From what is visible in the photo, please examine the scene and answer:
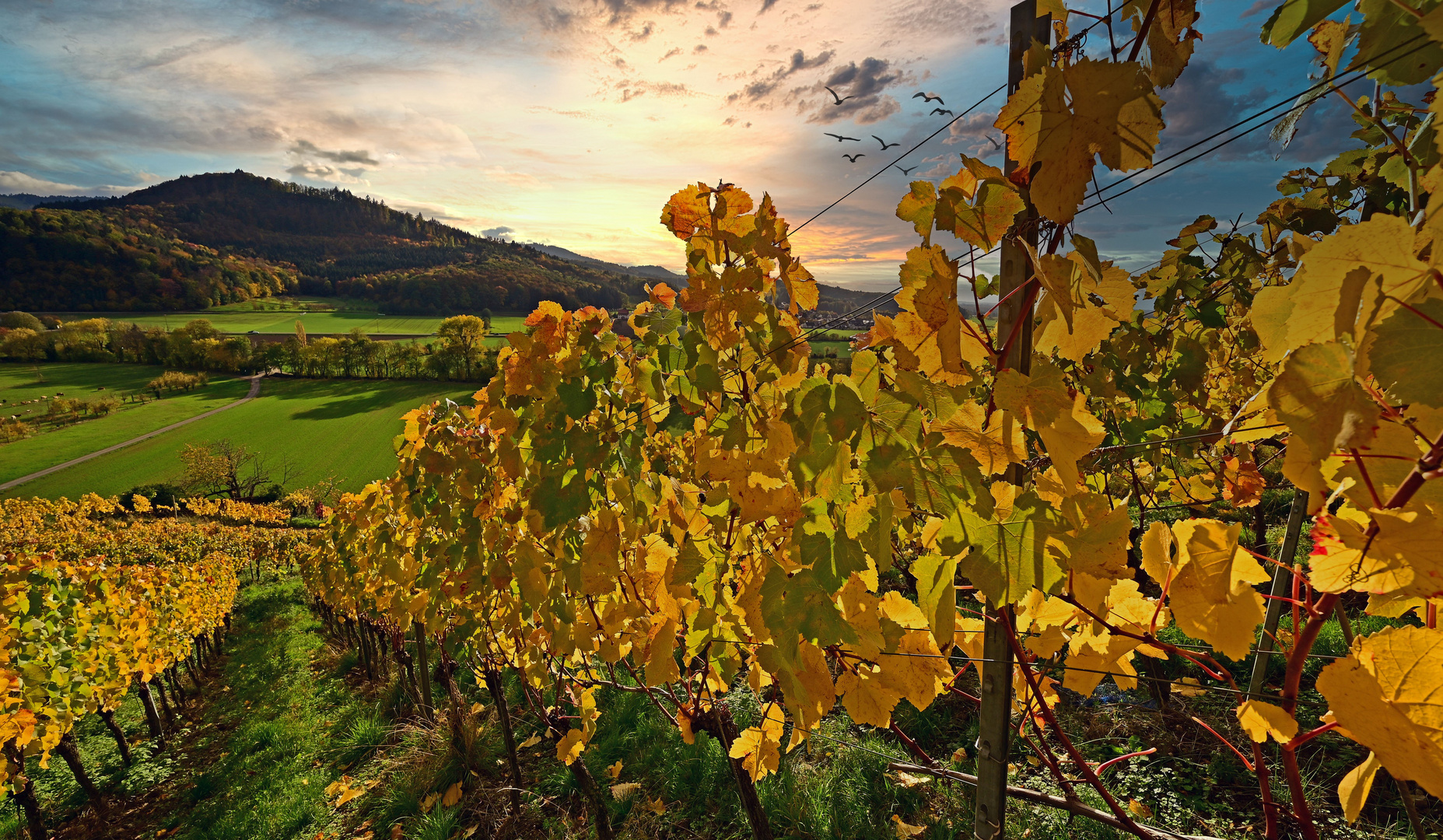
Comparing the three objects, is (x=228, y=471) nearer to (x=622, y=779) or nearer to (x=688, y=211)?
(x=622, y=779)

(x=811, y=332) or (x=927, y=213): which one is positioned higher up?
(x=927, y=213)

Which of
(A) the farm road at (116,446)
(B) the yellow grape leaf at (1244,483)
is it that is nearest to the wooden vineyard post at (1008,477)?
(B) the yellow grape leaf at (1244,483)

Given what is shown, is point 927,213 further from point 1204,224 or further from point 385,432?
point 385,432

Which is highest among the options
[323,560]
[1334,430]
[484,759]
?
[1334,430]

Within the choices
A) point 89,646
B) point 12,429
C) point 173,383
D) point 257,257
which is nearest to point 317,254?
point 257,257

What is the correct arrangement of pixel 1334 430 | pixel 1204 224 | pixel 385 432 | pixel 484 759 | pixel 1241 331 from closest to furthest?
1. pixel 1334 430
2. pixel 1204 224
3. pixel 1241 331
4. pixel 484 759
5. pixel 385 432

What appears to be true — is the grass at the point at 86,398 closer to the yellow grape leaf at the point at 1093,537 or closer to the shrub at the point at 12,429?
the shrub at the point at 12,429

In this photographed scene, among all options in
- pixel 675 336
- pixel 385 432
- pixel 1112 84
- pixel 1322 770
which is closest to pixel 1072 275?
pixel 1112 84

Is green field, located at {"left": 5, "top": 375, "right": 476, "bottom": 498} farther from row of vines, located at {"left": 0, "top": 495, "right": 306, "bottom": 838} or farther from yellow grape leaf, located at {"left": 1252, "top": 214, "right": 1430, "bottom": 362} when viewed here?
yellow grape leaf, located at {"left": 1252, "top": 214, "right": 1430, "bottom": 362}

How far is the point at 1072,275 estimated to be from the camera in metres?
0.86

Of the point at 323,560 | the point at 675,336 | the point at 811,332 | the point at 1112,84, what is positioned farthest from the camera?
the point at 323,560

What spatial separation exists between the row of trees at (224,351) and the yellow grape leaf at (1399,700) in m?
66.8

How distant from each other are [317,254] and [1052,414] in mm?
178072

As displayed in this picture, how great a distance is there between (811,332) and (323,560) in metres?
9.81
